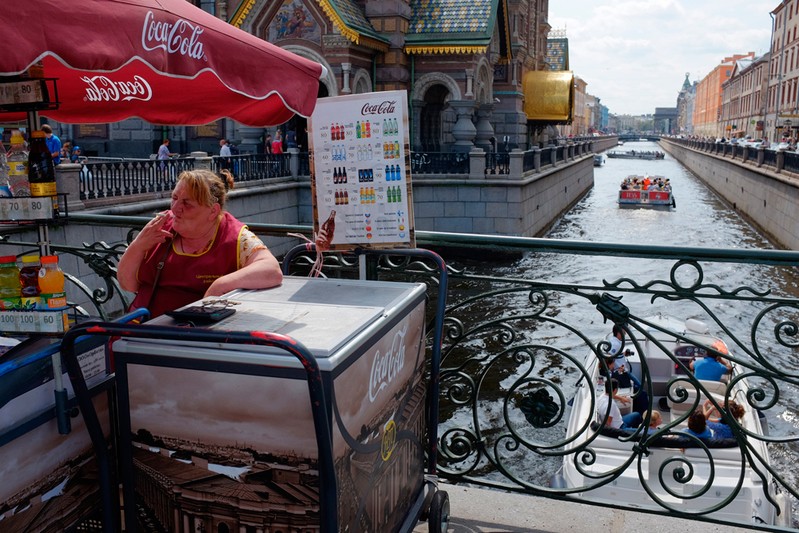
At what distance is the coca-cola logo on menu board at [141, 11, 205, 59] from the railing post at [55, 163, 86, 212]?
1203 cm

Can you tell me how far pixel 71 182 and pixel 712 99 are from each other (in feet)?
518

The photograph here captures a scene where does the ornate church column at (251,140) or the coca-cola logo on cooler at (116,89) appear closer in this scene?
the coca-cola logo on cooler at (116,89)

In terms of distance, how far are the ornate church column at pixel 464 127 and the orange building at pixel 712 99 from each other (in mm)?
96196

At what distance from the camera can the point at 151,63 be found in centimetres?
274

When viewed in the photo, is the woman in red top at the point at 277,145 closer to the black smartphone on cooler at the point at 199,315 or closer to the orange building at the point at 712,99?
the black smartphone on cooler at the point at 199,315

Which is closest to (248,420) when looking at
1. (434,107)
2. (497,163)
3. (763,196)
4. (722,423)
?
(722,423)

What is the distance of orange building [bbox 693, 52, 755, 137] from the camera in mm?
135375

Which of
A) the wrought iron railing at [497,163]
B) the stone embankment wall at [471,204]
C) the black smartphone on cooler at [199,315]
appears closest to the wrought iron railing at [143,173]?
the stone embankment wall at [471,204]

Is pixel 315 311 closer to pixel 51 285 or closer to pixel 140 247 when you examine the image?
pixel 51 285

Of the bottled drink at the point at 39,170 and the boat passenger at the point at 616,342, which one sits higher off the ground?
the bottled drink at the point at 39,170

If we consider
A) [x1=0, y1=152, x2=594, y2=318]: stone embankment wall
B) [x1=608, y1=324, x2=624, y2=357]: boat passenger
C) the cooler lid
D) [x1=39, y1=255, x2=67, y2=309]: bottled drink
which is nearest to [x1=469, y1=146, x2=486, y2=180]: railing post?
[x1=0, y1=152, x2=594, y2=318]: stone embankment wall

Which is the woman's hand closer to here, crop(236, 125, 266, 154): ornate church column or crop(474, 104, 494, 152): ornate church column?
crop(236, 125, 266, 154): ornate church column

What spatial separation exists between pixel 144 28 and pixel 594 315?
1769cm

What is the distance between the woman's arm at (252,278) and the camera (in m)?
2.93
